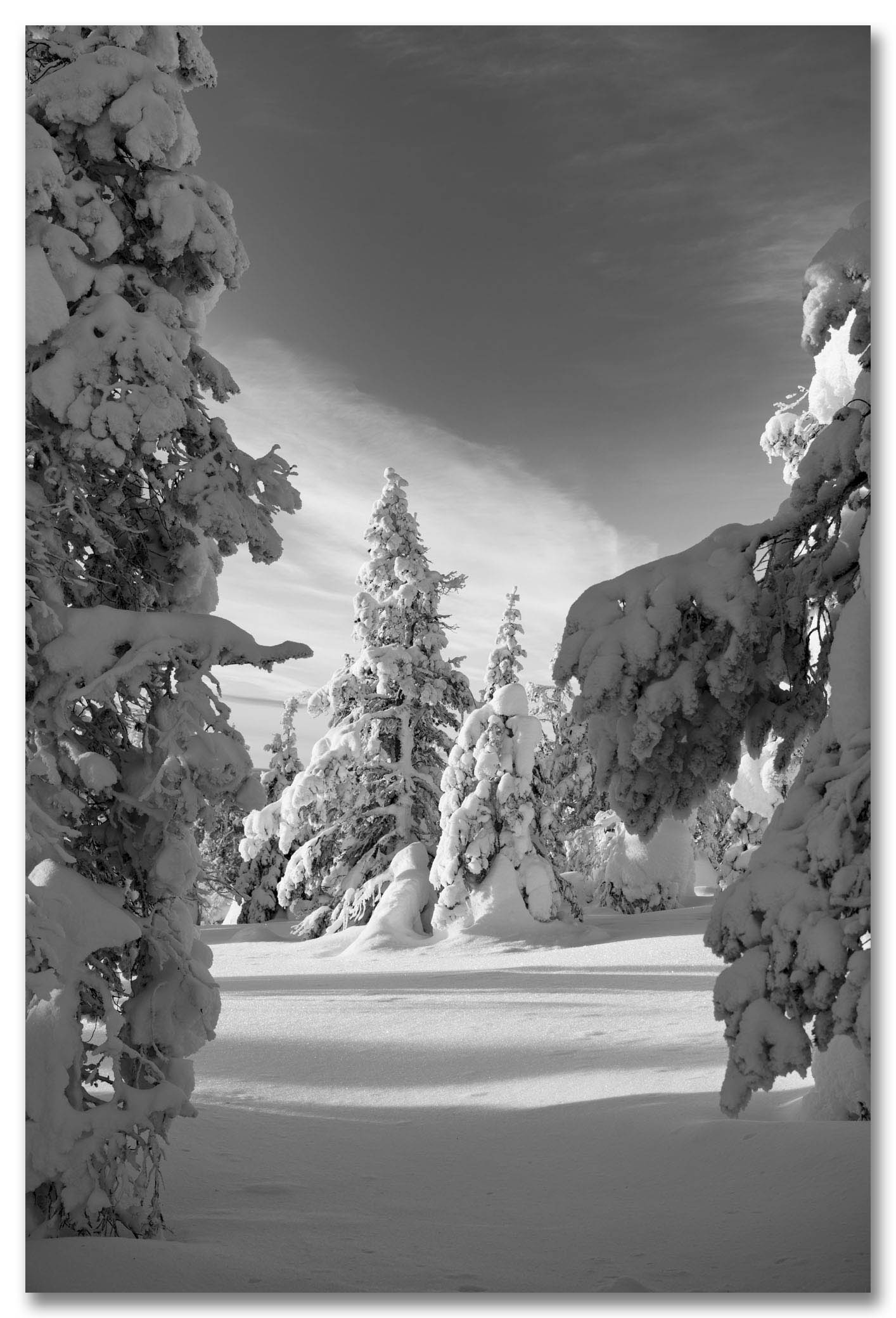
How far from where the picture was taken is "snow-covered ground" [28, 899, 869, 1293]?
13.6 ft

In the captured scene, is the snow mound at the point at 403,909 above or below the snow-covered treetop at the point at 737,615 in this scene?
below

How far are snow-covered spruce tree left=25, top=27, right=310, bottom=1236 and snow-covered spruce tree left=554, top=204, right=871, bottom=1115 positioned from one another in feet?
5.14

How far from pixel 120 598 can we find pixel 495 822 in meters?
11.8

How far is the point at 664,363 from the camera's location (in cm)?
566

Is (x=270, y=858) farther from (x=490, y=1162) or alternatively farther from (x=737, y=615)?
(x=737, y=615)

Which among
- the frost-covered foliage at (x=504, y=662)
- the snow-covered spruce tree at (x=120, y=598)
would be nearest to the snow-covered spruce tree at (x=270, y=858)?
the frost-covered foliage at (x=504, y=662)

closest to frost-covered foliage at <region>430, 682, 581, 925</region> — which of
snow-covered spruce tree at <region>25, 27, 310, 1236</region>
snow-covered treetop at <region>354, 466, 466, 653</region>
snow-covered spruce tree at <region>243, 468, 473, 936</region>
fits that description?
snow-covered spruce tree at <region>243, 468, 473, 936</region>

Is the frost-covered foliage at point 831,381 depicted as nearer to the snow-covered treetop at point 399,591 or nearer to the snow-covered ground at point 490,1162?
the snow-covered ground at point 490,1162

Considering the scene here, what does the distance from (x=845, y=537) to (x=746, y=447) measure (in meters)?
1.19

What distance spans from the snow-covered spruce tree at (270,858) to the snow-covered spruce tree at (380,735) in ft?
13.4

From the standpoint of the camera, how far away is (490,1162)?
591 cm

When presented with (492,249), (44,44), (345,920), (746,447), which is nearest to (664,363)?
(746,447)

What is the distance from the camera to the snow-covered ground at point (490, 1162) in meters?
4.14

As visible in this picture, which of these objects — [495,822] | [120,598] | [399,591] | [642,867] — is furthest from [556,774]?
[120,598]
